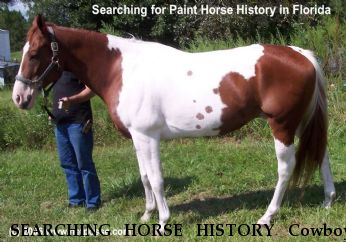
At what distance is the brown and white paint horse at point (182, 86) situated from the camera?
11.5ft

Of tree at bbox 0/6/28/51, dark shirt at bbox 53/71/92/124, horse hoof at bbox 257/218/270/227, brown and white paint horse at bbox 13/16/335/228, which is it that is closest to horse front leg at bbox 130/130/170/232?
brown and white paint horse at bbox 13/16/335/228

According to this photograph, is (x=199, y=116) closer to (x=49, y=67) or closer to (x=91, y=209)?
(x=49, y=67)

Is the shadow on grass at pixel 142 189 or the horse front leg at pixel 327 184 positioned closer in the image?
the horse front leg at pixel 327 184

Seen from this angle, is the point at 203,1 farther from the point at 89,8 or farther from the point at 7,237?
the point at 7,237

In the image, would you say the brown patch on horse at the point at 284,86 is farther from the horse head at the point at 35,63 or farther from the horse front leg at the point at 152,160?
the horse head at the point at 35,63

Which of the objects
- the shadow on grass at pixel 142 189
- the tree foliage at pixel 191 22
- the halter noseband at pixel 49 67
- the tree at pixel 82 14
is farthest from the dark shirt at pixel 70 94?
the tree at pixel 82 14

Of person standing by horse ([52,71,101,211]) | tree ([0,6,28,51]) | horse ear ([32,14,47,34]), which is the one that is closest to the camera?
horse ear ([32,14,47,34])

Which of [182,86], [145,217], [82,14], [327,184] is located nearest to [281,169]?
[327,184]

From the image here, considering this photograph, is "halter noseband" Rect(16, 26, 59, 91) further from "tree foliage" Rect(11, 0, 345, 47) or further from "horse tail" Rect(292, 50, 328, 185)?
"tree foliage" Rect(11, 0, 345, 47)

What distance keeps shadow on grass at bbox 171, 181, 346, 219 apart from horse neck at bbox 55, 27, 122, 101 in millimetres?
1528

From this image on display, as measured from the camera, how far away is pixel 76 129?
4297 millimetres

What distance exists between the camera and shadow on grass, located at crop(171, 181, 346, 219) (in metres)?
4.18

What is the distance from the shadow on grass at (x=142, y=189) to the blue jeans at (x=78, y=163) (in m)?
0.32

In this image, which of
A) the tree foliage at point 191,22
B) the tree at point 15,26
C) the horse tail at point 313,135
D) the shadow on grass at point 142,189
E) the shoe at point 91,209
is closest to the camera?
the horse tail at point 313,135
